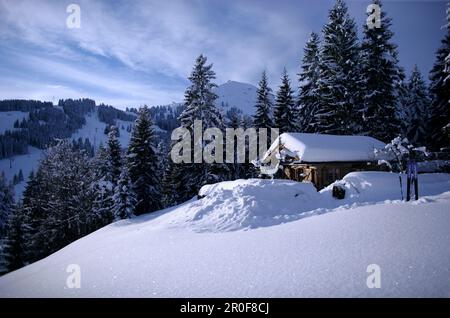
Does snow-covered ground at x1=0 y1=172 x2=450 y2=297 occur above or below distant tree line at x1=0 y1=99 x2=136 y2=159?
below

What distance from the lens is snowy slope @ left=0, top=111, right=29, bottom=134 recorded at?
16855cm

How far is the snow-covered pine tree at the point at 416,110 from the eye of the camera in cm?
3462

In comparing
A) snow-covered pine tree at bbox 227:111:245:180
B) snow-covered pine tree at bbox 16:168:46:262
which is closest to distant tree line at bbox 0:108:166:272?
snow-covered pine tree at bbox 16:168:46:262

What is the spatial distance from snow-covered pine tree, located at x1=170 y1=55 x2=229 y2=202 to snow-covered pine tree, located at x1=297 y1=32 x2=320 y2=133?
11651mm

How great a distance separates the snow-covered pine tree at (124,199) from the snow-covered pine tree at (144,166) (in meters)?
0.61

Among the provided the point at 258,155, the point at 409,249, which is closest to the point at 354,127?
the point at 258,155

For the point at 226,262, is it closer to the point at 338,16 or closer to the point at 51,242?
the point at 51,242

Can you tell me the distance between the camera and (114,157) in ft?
101

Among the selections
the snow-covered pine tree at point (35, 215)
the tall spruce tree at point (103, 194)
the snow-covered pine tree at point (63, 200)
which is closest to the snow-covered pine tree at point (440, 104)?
the tall spruce tree at point (103, 194)

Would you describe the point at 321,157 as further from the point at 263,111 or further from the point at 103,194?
the point at 103,194

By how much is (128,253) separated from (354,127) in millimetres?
29288

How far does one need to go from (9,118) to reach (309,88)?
214362 mm

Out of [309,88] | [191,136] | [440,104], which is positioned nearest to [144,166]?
[191,136]

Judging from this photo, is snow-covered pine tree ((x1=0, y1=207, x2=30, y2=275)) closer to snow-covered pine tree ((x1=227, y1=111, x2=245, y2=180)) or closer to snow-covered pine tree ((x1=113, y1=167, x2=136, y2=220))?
snow-covered pine tree ((x1=113, y1=167, x2=136, y2=220))
